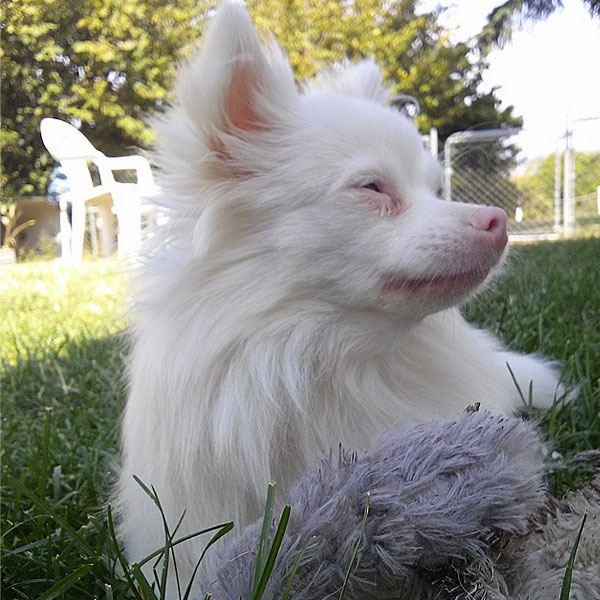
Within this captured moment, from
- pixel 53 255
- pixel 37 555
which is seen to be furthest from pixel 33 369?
pixel 53 255

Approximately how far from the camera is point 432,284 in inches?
43.4

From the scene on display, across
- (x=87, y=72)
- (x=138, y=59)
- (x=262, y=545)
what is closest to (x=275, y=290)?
(x=262, y=545)

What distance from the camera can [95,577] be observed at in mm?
947

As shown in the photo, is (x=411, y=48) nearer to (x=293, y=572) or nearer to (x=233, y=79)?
(x=233, y=79)

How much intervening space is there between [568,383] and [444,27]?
12.8 meters

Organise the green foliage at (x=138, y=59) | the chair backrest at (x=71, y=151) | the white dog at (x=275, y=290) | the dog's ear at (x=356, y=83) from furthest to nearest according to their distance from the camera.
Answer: the green foliage at (x=138, y=59), the chair backrest at (x=71, y=151), the dog's ear at (x=356, y=83), the white dog at (x=275, y=290)

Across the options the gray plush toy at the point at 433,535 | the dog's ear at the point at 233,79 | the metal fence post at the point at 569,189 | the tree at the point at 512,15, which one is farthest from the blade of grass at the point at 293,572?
the metal fence post at the point at 569,189

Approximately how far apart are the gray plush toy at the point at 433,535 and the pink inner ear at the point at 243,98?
81 cm

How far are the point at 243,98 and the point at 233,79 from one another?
0.17 ft

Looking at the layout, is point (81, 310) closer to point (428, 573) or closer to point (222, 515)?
point (222, 515)

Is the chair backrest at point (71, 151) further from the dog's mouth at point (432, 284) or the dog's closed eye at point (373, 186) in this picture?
the dog's mouth at point (432, 284)

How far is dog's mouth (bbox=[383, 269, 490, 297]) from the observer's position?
1.10 meters

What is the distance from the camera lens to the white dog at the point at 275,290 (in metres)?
1.08

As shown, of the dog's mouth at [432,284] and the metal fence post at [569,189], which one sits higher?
the dog's mouth at [432,284]
